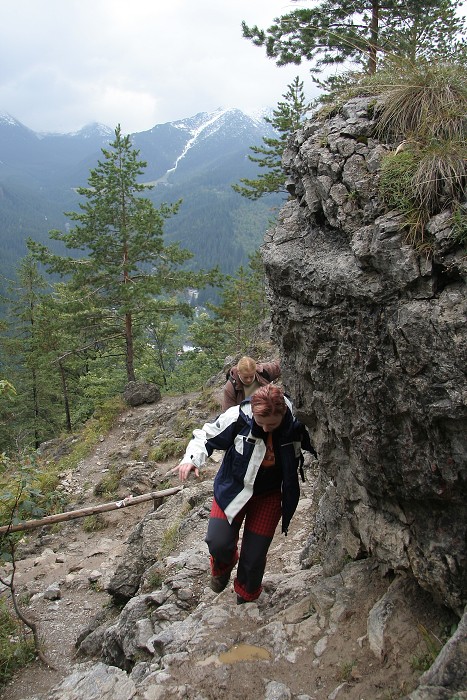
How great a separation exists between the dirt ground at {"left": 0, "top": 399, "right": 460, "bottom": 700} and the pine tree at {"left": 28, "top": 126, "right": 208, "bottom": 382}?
8.30 metres

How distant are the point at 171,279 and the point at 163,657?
15.6 metres

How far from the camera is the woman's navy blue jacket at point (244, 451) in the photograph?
367 centimetres

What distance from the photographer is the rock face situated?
2.57 meters

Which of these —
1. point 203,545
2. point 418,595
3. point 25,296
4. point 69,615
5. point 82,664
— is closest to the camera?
point 418,595

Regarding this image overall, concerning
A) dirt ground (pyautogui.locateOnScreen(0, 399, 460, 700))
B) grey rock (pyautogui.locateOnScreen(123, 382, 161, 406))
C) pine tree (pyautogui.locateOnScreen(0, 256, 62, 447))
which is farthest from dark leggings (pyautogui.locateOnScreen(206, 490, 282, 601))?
pine tree (pyautogui.locateOnScreen(0, 256, 62, 447))

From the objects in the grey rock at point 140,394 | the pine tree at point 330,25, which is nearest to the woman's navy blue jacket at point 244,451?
the pine tree at point 330,25

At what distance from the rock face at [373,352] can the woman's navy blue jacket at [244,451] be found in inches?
8.3

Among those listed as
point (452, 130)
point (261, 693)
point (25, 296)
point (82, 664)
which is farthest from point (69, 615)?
point (25, 296)

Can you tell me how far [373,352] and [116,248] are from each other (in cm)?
1620

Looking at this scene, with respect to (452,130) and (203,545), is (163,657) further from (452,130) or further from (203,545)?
(452,130)

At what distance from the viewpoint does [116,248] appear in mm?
17688

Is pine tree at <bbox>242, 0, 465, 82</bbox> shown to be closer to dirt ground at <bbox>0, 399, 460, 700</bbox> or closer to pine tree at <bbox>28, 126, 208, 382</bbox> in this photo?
pine tree at <bbox>28, 126, 208, 382</bbox>

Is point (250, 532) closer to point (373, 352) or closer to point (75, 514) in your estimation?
point (373, 352)

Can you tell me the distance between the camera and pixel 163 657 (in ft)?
12.6
